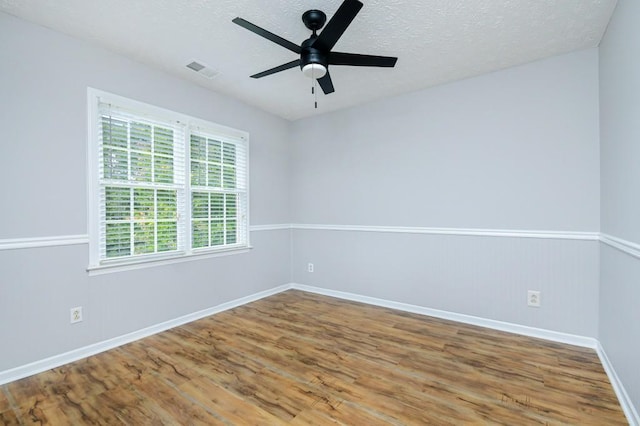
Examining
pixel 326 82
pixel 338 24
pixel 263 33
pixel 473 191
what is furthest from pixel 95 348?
pixel 473 191

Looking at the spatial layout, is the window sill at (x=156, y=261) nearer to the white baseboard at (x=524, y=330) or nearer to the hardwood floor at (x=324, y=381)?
the hardwood floor at (x=324, y=381)

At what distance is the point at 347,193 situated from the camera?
13.3 feet

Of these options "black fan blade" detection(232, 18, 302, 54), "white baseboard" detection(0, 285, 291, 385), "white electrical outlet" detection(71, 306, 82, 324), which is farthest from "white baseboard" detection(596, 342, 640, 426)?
"white electrical outlet" detection(71, 306, 82, 324)

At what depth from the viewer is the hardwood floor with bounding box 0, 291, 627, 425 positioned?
5.70 ft

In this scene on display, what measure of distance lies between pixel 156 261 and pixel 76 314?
73cm

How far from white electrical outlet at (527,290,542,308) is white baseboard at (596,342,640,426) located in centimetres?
51

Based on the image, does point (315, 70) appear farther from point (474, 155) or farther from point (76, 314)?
point (76, 314)

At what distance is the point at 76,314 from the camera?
2430 mm

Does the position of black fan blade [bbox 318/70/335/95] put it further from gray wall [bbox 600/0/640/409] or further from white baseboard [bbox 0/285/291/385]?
white baseboard [bbox 0/285/291/385]

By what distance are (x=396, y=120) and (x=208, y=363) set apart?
3.22 m

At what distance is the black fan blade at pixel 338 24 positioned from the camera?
1580mm

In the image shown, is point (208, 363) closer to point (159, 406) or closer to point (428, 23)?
point (159, 406)

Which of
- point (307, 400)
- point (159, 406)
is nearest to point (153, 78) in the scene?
point (159, 406)

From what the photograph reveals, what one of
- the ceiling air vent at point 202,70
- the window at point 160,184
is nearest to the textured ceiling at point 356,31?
the ceiling air vent at point 202,70
